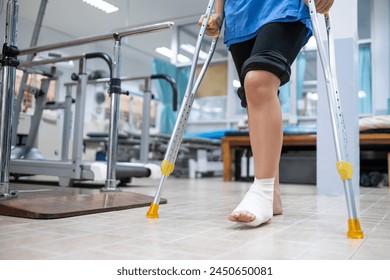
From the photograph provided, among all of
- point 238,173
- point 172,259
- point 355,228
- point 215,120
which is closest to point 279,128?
point 355,228

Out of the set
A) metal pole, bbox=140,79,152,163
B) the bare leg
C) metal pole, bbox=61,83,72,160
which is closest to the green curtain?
metal pole, bbox=140,79,152,163

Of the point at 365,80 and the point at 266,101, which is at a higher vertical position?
the point at 365,80

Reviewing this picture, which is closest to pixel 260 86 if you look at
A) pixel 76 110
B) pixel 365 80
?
pixel 76 110

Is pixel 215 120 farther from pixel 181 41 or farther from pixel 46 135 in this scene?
pixel 46 135

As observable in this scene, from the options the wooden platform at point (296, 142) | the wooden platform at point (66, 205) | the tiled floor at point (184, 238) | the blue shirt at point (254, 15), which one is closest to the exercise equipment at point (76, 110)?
the wooden platform at point (66, 205)

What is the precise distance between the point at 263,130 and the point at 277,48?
28 centimetres

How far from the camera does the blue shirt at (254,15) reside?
4.09 feet

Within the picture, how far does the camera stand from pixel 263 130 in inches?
48.8

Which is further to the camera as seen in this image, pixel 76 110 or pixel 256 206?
pixel 76 110

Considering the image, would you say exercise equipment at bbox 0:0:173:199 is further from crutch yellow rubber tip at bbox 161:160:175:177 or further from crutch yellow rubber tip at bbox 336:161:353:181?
crutch yellow rubber tip at bbox 336:161:353:181

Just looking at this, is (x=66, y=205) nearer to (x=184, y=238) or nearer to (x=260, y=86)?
(x=184, y=238)

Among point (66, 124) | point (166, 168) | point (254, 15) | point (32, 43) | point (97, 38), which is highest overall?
point (32, 43)

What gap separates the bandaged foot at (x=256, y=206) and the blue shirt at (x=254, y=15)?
0.55 meters
